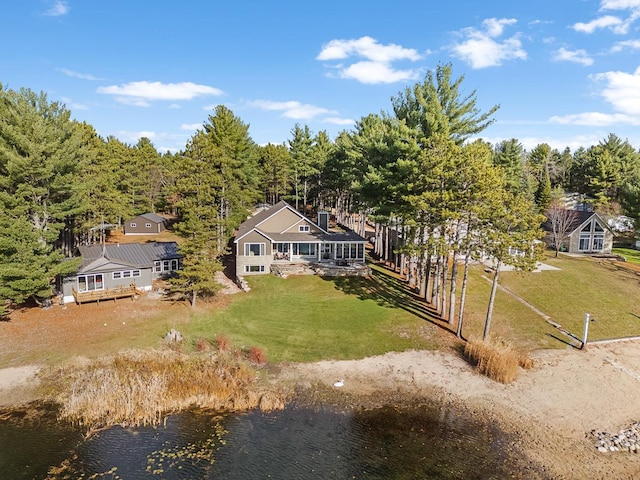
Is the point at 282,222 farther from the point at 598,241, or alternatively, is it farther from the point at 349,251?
the point at 598,241

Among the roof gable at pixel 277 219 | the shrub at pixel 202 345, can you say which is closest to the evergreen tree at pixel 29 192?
the shrub at pixel 202 345

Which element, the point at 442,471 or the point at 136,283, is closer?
the point at 442,471

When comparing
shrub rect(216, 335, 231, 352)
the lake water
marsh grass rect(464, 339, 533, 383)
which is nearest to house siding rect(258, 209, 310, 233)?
shrub rect(216, 335, 231, 352)

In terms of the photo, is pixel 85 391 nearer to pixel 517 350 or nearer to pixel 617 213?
pixel 517 350

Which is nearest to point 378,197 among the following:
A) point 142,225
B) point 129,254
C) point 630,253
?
point 129,254

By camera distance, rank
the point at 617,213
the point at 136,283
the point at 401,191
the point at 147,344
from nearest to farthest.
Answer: the point at 147,344, the point at 401,191, the point at 136,283, the point at 617,213

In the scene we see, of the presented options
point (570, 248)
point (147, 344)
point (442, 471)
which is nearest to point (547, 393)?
point (442, 471)
